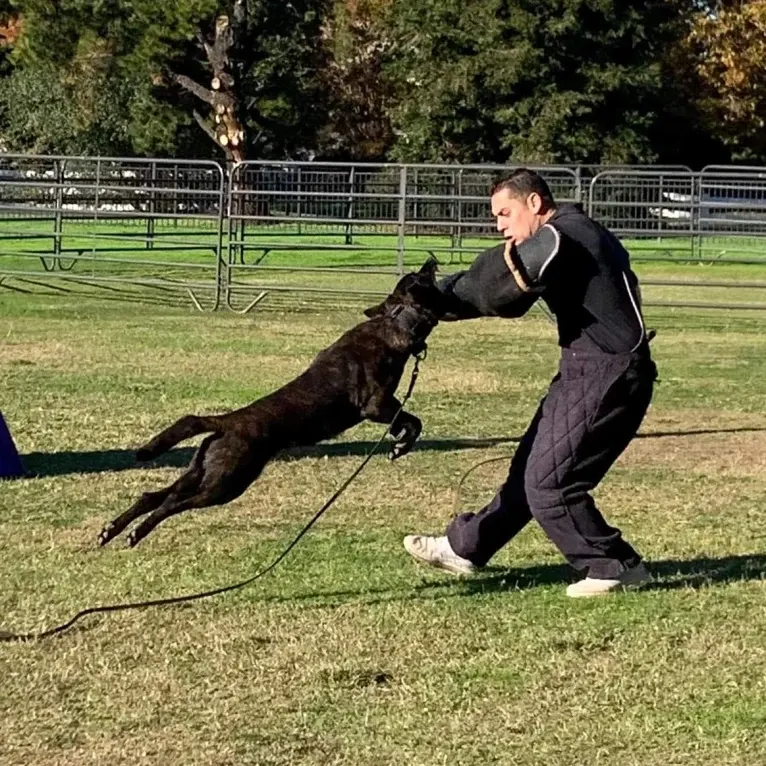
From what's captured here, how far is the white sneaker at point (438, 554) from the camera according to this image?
254 inches

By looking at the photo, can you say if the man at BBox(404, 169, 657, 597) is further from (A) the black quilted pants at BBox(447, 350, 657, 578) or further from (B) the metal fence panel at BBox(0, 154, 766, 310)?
(B) the metal fence panel at BBox(0, 154, 766, 310)

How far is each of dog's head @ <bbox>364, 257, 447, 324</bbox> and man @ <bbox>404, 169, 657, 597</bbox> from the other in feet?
0.17

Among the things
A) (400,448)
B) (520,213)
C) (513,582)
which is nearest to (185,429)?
(400,448)

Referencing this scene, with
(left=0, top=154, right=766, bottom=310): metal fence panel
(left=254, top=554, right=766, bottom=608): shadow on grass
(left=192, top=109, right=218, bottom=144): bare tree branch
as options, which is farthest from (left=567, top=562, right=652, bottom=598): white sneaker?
(left=192, top=109, right=218, bottom=144): bare tree branch

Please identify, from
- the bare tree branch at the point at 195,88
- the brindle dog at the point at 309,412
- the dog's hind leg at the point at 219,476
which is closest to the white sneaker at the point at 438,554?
the brindle dog at the point at 309,412

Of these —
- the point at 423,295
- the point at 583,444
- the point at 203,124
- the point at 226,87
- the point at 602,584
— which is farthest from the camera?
the point at 203,124

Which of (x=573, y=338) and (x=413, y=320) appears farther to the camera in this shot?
(x=573, y=338)

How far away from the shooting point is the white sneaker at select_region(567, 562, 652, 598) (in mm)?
6156

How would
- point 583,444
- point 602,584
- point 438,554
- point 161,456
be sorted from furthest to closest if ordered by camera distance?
point 161,456
point 438,554
point 602,584
point 583,444

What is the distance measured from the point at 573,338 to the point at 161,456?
3948mm

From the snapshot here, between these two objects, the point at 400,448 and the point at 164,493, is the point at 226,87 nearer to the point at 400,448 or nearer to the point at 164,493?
the point at 400,448

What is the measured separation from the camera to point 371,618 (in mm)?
5910

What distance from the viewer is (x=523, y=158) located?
41.1 metres

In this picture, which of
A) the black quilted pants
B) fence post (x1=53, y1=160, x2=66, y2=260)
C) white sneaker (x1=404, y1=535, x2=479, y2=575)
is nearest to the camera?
the black quilted pants
